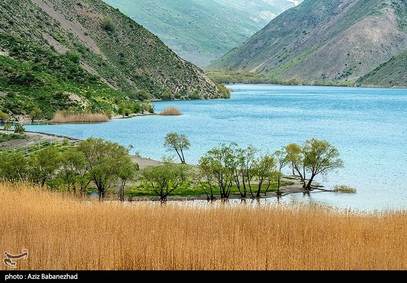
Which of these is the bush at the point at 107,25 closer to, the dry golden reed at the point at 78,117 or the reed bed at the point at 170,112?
the reed bed at the point at 170,112

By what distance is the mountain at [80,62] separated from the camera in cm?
10850

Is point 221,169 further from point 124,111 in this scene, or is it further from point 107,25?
point 107,25

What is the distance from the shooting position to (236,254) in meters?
11.4

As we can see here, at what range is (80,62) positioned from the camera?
139375 millimetres

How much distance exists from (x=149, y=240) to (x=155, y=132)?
8093 centimetres

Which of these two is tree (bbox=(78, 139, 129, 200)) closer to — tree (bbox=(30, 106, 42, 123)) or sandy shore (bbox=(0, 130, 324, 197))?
sandy shore (bbox=(0, 130, 324, 197))

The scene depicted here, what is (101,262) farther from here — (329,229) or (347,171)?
(347,171)

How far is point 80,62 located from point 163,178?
328 feet

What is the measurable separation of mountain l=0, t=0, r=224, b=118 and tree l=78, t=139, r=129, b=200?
5575cm

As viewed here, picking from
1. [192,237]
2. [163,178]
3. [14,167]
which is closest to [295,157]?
[163,178]

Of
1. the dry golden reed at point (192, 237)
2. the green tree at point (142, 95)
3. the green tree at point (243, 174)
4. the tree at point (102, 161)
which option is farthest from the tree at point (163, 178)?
the green tree at point (142, 95)

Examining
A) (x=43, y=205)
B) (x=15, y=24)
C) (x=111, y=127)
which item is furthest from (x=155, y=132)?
(x=43, y=205)

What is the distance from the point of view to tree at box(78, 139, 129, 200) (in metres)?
41.7

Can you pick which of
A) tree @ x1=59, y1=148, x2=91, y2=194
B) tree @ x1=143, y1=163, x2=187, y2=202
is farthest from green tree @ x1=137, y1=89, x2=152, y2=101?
tree @ x1=59, y1=148, x2=91, y2=194
